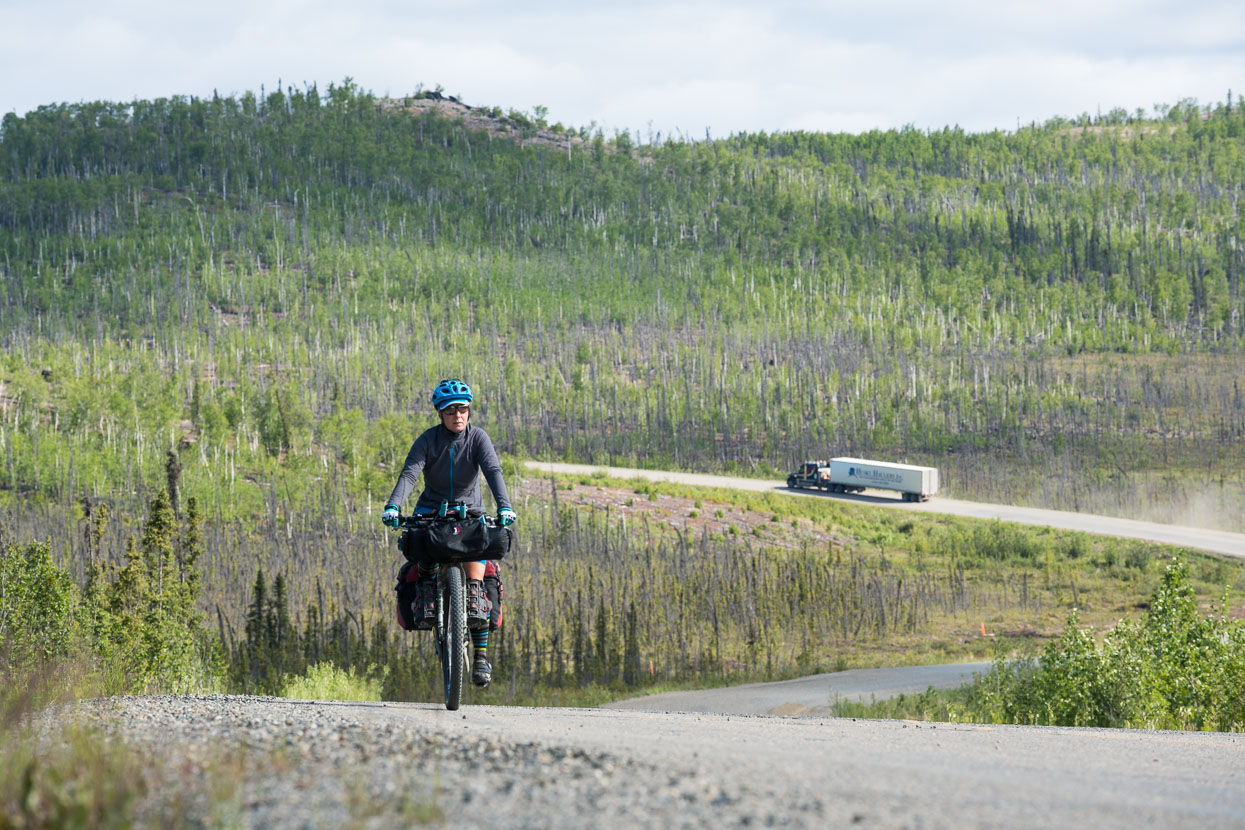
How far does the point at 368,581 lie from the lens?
220 ft

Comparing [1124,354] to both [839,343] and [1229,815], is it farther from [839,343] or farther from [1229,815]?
[1229,815]

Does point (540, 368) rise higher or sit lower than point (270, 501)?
higher

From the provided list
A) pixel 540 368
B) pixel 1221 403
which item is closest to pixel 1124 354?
pixel 1221 403

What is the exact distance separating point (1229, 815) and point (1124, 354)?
174854mm

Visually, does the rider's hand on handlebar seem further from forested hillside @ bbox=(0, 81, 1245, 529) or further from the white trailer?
forested hillside @ bbox=(0, 81, 1245, 529)

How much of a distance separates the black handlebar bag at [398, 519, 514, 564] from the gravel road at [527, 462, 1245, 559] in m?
58.6

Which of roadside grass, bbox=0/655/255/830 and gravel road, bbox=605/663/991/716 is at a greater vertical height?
roadside grass, bbox=0/655/255/830

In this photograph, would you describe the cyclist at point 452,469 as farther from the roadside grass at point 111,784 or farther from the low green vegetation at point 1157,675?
the low green vegetation at point 1157,675

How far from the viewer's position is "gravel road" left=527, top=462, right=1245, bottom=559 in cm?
6581

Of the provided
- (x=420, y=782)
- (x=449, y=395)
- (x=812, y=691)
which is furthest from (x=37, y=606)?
(x=812, y=691)

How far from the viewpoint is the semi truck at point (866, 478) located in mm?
83125

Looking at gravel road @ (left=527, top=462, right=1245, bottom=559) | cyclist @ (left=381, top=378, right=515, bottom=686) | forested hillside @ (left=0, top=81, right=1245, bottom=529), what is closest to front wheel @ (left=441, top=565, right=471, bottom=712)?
cyclist @ (left=381, top=378, right=515, bottom=686)

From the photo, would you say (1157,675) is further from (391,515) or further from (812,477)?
(812,477)

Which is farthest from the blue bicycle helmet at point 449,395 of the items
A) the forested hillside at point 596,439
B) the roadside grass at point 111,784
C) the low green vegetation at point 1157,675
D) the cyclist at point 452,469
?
the low green vegetation at point 1157,675
